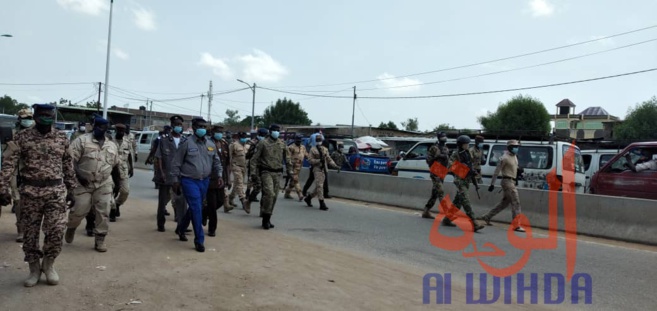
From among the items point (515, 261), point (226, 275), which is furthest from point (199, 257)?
point (515, 261)

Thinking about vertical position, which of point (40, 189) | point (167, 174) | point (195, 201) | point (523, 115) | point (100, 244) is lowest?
point (100, 244)

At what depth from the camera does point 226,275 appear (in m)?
5.25

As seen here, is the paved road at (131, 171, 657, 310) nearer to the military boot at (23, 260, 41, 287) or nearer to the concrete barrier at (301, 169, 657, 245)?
the concrete barrier at (301, 169, 657, 245)

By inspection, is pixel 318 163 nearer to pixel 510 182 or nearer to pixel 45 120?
pixel 510 182

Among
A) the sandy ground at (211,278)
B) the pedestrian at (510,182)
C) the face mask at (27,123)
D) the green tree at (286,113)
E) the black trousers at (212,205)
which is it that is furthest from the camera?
the green tree at (286,113)

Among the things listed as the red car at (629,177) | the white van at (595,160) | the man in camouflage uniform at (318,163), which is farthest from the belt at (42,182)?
the white van at (595,160)

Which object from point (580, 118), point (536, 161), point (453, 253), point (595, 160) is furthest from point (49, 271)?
point (580, 118)

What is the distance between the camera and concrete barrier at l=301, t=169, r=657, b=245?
8644 mm

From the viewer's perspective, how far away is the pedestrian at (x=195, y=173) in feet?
21.1

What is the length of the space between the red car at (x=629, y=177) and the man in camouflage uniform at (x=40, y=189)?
994 centimetres

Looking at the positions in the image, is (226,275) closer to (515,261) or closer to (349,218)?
(515,261)

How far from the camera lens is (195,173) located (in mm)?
6523

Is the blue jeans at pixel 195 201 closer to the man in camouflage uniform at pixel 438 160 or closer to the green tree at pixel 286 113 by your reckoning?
the man in camouflage uniform at pixel 438 160

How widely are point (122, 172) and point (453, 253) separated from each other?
5.40 meters
